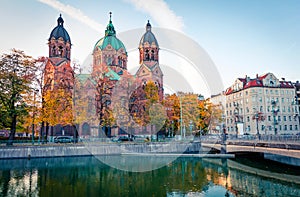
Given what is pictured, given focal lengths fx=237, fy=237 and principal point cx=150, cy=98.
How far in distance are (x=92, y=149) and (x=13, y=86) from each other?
42.8 ft

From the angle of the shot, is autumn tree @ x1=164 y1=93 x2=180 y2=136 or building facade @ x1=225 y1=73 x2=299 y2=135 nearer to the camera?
autumn tree @ x1=164 y1=93 x2=180 y2=136

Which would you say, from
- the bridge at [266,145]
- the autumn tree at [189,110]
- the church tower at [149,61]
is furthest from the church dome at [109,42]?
the bridge at [266,145]

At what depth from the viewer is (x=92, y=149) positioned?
33.1 metres

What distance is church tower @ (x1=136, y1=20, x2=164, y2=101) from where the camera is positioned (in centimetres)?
5419

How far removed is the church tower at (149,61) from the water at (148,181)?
32.3 m

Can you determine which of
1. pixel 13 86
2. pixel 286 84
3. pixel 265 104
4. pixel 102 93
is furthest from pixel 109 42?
pixel 286 84

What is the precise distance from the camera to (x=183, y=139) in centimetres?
4038

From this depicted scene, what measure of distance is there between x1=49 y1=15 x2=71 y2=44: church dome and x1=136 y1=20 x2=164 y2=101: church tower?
16474mm

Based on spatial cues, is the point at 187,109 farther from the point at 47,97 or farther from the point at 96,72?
the point at 47,97

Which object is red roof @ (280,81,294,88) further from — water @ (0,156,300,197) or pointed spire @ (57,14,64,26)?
pointed spire @ (57,14,64,26)

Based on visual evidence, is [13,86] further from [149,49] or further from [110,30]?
[110,30]

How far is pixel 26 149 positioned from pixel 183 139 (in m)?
23.7

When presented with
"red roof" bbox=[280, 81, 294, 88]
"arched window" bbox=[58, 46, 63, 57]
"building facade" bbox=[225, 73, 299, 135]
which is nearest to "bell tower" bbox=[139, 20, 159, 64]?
"arched window" bbox=[58, 46, 63, 57]

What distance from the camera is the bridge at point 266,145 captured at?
58.7ft
